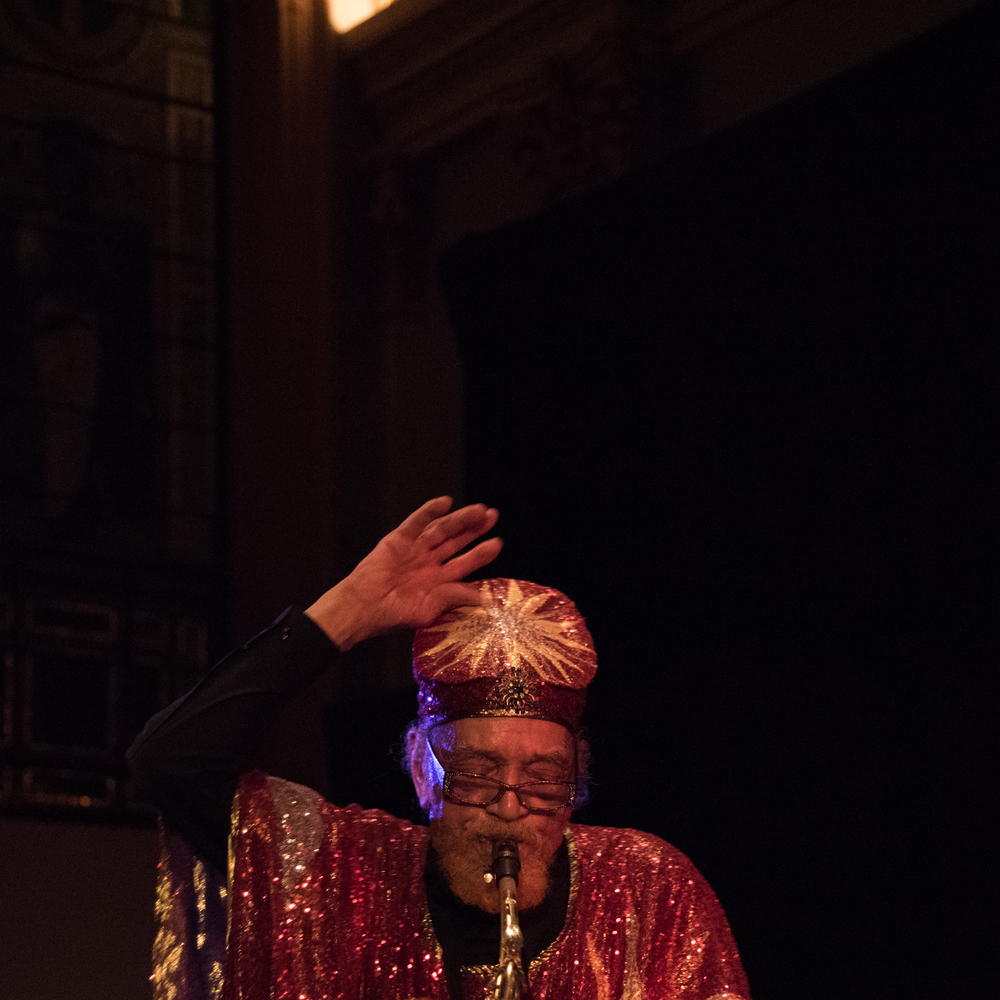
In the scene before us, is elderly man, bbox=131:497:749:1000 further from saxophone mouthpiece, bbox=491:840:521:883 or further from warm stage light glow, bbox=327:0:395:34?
warm stage light glow, bbox=327:0:395:34

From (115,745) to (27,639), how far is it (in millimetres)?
539

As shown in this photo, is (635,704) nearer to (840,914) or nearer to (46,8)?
(840,914)

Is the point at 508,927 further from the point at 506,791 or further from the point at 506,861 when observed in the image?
the point at 506,791

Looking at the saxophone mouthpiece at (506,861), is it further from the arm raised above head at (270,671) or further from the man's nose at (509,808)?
the arm raised above head at (270,671)

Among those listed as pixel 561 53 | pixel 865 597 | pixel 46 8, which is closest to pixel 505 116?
pixel 561 53

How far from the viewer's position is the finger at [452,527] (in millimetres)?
3057

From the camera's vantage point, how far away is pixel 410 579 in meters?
3.05

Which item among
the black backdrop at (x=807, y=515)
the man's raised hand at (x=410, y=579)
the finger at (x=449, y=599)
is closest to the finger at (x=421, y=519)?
the man's raised hand at (x=410, y=579)

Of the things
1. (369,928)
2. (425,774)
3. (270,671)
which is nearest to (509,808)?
(425,774)

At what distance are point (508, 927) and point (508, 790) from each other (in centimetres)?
30

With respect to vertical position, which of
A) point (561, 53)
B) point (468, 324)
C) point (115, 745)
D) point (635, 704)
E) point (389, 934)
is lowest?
point (389, 934)

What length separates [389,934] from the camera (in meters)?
3.02

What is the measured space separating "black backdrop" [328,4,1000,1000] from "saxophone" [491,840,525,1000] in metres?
1.48

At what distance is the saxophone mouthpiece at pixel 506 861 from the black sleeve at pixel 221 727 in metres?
0.43
